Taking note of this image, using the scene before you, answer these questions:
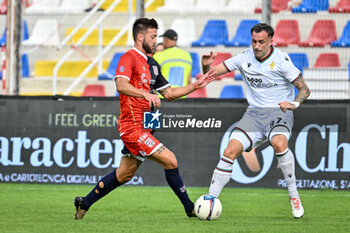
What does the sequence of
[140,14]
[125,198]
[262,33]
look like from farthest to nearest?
[140,14], [125,198], [262,33]

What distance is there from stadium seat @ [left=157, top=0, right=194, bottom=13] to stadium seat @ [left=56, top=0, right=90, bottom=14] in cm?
182

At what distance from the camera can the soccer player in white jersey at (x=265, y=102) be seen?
754 cm

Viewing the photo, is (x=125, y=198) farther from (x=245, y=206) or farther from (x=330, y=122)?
(x=330, y=122)

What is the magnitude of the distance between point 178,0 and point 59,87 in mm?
3914

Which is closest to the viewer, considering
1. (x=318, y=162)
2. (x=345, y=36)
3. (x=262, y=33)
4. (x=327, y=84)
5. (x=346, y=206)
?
(x=262, y=33)

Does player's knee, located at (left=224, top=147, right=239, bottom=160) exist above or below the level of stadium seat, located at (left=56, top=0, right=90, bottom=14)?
below

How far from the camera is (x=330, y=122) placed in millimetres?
10859

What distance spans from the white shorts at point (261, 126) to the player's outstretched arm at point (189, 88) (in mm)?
857

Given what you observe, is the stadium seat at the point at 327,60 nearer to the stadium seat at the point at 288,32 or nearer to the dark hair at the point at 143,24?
the stadium seat at the point at 288,32

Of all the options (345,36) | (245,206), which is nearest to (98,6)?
(345,36)

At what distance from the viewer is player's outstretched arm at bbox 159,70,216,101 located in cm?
690

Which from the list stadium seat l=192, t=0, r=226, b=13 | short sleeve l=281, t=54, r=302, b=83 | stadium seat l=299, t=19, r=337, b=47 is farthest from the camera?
stadium seat l=192, t=0, r=226, b=13

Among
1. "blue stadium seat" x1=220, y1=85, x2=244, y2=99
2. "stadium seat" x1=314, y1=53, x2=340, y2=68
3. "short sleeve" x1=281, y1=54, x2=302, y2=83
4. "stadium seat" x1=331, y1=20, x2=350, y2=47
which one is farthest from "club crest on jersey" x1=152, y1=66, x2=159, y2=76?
"stadium seat" x1=331, y1=20, x2=350, y2=47

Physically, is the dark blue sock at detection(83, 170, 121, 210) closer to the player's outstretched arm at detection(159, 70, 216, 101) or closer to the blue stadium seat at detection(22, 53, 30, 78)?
the player's outstretched arm at detection(159, 70, 216, 101)
